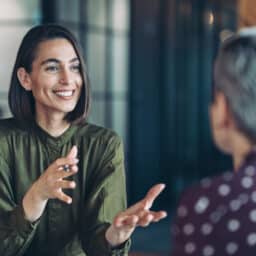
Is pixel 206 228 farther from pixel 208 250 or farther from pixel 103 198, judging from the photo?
pixel 103 198

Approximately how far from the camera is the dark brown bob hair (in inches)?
52.5

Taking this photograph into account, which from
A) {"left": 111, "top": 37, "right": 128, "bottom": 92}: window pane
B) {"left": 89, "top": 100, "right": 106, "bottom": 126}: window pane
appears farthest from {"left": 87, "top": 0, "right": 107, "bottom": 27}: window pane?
{"left": 89, "top": 100, "right": 106, "bottom": 126}: window pane

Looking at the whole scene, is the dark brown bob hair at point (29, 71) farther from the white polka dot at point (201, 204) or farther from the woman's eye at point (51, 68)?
the white polka dot at point (201, 204)

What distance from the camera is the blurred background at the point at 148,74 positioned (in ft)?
13.9

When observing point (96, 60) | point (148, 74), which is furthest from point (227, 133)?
point (148, 74)

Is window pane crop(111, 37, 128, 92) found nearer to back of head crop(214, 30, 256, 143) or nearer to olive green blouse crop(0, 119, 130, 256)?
olive green blouse crop(0, 119, 130, 256)

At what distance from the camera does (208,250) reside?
945 millimetres

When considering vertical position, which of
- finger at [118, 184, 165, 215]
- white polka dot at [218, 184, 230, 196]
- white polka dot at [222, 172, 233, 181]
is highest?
white polka dot at [222, 172, 233, 181]

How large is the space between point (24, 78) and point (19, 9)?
297 centimetres

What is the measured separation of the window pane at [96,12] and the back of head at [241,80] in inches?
137

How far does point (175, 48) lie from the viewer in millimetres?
4895

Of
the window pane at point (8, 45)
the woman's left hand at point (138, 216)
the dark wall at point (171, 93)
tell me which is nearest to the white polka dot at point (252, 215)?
the woman's left hand at point (138, 216)

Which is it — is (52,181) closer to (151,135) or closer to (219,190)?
(219,190)

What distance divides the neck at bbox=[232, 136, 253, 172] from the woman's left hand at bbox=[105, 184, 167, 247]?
25 cm
